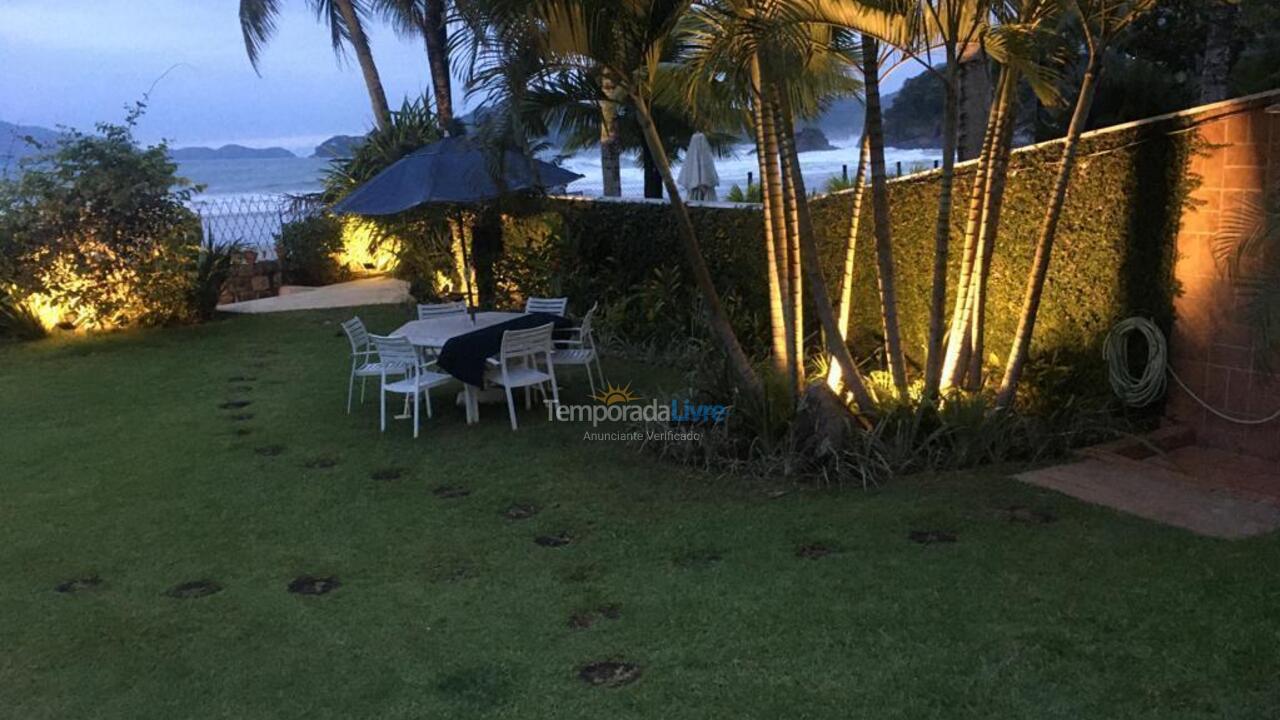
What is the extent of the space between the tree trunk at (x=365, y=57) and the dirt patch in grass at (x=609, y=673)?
50.7ft

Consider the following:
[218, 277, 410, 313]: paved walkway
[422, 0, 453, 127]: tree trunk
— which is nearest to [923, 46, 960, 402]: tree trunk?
[218, 277, 410, 313]: paved walkway

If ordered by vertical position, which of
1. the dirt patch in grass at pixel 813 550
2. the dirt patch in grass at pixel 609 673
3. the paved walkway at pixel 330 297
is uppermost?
the paved walkway at pixel 330 297

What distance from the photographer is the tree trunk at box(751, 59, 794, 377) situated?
5.54m

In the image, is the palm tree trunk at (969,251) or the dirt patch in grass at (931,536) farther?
the palm tree trunk at (969,251)

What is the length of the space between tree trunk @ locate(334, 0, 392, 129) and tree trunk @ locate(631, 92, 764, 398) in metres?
12.8

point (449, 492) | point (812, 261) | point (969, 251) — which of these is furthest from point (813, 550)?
point (969, 251)

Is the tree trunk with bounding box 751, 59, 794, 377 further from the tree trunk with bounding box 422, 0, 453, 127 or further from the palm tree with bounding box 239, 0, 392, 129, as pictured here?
the palm tree with bounding box 239, 0, 392, 129

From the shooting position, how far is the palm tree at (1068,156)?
5133 mm

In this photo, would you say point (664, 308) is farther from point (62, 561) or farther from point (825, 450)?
point (62, 561)

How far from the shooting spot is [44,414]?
7820mm

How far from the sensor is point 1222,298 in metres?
5.35

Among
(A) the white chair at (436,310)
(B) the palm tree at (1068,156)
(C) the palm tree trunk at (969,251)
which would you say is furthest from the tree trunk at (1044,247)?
(A) the white chair at (436,310)

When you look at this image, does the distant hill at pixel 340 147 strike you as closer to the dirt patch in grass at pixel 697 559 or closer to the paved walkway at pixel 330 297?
the paved walkway at pixel 330 297

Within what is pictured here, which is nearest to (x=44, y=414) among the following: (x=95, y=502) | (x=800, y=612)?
(x=95, y=502)
